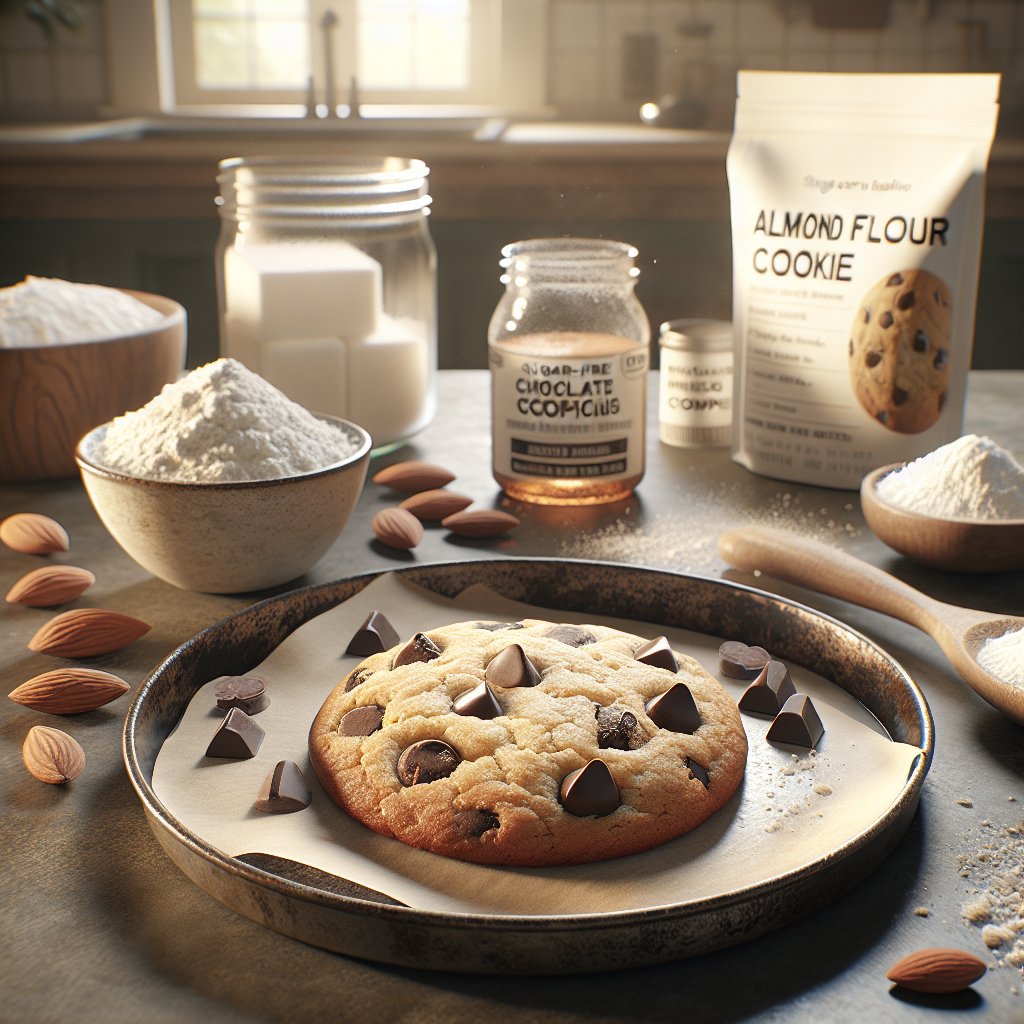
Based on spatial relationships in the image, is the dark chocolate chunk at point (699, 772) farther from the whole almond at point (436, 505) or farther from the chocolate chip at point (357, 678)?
the whole almond at point (436, 505)

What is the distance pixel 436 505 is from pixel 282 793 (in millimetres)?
584

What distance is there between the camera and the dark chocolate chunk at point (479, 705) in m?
0.77

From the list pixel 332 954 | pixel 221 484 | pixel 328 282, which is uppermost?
pixel 328 282

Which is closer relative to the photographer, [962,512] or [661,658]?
[661,658]

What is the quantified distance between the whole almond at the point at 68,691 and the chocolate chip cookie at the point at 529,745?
18cm

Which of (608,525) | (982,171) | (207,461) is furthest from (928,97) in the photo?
(207,461)

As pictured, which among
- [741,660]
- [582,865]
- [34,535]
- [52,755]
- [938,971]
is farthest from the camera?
[34,535]

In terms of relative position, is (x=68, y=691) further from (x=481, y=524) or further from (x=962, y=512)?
(x=962, y=512)

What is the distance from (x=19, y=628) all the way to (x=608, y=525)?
56 cm

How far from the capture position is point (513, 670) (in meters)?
0.81

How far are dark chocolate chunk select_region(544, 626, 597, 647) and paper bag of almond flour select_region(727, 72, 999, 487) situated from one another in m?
0.58

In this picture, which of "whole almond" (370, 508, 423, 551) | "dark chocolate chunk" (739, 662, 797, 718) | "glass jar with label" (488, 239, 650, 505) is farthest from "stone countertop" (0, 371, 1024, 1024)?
"glass jar with label" (488, 239, 650, 505)

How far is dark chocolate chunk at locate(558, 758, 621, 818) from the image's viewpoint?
696 mm

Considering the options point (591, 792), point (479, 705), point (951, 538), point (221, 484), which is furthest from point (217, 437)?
point (951, 538)
